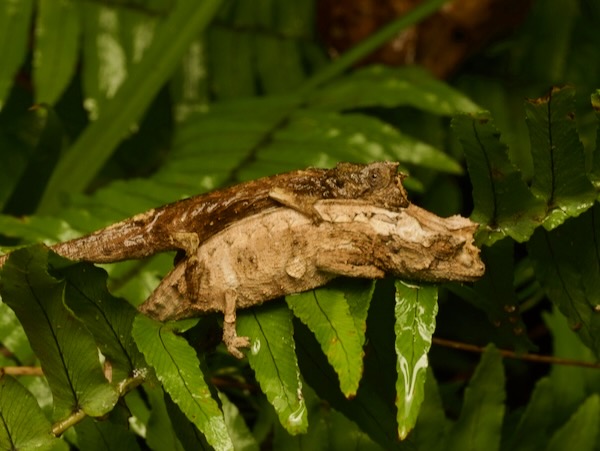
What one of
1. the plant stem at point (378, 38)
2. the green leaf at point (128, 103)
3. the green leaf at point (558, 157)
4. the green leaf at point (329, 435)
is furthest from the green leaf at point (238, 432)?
the plant stem at point (378, 38)

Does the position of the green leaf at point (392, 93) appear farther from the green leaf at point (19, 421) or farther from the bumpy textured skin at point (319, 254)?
the green leaf at point (19, 421)

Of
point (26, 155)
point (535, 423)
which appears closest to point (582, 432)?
point (535, 423)

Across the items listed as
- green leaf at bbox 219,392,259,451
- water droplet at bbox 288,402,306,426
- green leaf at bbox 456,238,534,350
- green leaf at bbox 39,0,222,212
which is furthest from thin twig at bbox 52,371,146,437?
A: green leaf at bbox 39,0,222,212

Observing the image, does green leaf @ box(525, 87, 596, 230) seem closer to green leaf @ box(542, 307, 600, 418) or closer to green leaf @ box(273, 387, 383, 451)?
green leaf @ box(273, 387, 383, 451)

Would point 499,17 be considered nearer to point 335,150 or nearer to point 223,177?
point 335,150

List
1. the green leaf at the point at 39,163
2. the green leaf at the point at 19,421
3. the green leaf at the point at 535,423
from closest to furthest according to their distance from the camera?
1. the green leaf at the point at 19,421
2. the green leaf at the point at 535,423
3. the green leaf at the point at 39,163

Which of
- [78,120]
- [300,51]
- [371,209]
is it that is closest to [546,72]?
[300,51]
